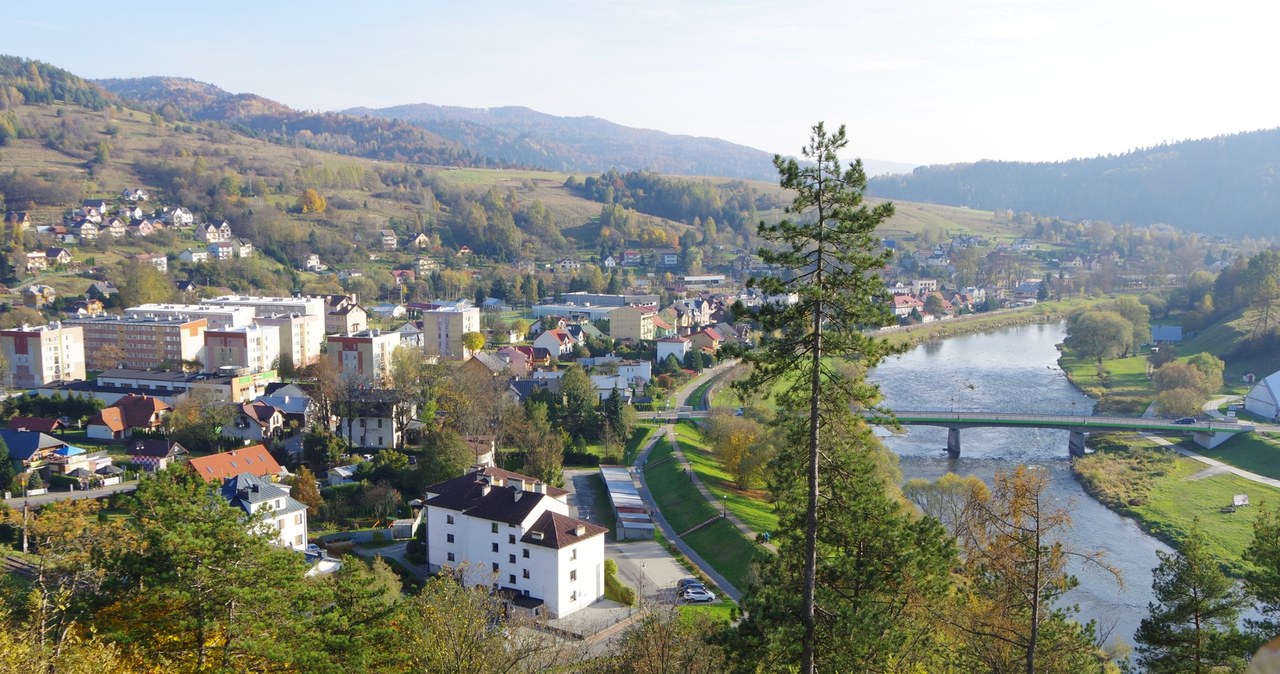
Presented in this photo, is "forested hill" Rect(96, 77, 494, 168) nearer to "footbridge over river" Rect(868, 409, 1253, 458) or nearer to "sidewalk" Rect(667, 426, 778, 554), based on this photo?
"sidewalk" Rect(667, 426, 778, 554)

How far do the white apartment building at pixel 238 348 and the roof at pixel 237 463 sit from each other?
10.5 metres

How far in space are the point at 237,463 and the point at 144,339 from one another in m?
14.5

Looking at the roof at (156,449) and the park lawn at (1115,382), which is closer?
the roof at (156,449)

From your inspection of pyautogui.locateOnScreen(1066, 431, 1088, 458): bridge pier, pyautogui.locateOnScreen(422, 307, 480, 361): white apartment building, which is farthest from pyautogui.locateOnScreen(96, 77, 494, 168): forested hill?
pyautogui.locateOnScreen(1066, 431, 1088, 458): bridge pier

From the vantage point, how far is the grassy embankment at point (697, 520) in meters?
16.2

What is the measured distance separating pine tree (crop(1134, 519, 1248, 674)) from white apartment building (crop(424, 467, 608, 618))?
7.66 metres

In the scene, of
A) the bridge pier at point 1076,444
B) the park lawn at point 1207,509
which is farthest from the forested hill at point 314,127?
the park lawn at point 1207,509

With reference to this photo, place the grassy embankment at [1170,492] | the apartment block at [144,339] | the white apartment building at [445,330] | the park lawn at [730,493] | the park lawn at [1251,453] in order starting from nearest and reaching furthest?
the park lawn at [730,493]
the grassy embankment at [1170,492]
the park lawn at [1251,453]
the apartment block at [144,339]
the white apartment building at [445,330]

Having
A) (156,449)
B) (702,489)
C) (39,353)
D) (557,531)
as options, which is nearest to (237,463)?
(156,449)

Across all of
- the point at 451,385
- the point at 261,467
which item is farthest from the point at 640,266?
the point at 261,467

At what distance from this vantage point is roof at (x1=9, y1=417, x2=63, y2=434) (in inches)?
886

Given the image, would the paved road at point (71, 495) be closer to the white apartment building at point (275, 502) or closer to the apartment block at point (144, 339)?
the white apartment building at point (275, 502)

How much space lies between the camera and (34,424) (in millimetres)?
22703

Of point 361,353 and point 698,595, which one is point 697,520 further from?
point 361,353
